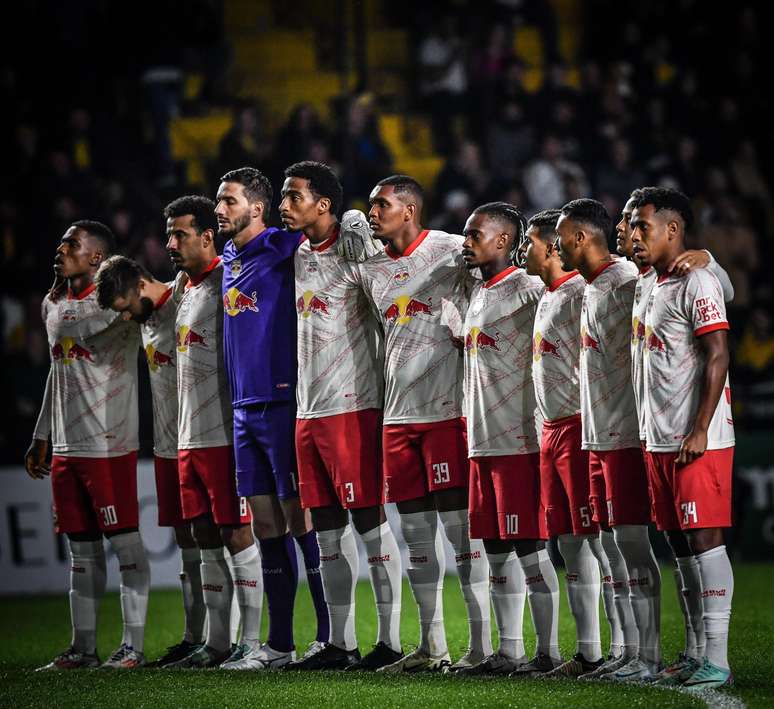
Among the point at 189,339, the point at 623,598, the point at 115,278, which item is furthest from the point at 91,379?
the point at 623,598

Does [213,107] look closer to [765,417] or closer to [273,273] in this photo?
[765,417]

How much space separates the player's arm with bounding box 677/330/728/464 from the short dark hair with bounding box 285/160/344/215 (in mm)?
2268

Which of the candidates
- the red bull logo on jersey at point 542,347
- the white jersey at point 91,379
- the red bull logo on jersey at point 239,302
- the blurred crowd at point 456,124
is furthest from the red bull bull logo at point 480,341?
the blurred crowd at point 456,124

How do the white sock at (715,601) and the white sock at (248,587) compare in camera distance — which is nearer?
the white sock at (715,601)

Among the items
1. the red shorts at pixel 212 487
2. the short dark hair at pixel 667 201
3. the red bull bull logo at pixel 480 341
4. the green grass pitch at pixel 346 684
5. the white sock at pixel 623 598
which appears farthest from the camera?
the red shorts at pixel 212 487

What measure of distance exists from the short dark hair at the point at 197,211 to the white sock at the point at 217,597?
182cm

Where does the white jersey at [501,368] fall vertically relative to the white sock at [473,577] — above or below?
above

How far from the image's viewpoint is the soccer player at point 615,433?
6.14m

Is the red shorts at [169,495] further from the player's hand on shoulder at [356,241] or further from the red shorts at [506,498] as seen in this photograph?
the red shorts at [506,498]

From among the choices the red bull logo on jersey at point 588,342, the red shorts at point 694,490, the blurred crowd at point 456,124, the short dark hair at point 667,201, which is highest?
the blurred crowd at point 456,124

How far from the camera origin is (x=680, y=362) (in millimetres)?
5961

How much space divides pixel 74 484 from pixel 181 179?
779cm

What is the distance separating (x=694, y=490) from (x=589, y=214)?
1.47 meters

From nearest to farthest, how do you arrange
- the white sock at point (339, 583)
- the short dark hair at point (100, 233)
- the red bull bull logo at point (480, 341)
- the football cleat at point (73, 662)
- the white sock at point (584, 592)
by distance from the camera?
the white sock at point (584, 592) < the red bull bull logo at point (480, 341) < the white sock at point (339, 583) < the football cleat at point (73, 662) < the short dark hair at point (100, 233)
